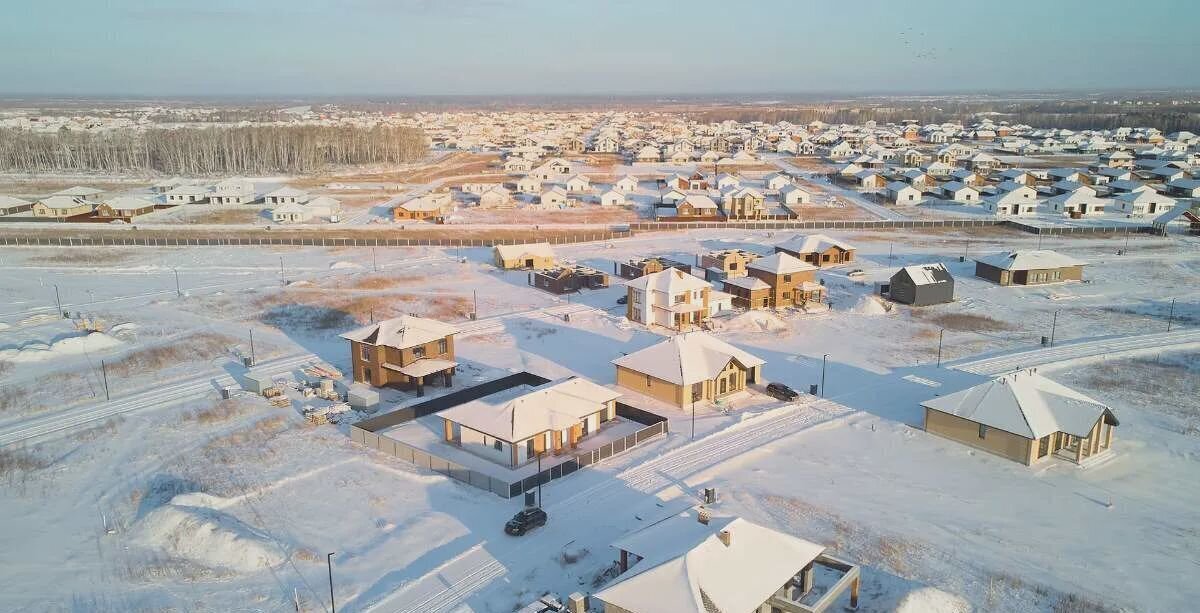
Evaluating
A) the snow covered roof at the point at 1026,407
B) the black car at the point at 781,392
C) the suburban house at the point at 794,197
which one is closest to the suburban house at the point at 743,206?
the suburban house at the point at 794,197

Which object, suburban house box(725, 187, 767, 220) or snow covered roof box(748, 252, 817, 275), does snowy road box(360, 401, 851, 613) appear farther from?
suburban house box(725, 187, 767, 220)

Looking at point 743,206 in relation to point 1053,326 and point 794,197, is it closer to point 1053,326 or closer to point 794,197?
point 794,197

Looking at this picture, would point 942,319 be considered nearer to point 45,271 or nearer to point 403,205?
point 403,205

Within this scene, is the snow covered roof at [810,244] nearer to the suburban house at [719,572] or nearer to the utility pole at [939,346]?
the utility pole at [939,346]

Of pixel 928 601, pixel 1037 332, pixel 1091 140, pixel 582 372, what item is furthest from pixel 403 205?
pixel 1091 140

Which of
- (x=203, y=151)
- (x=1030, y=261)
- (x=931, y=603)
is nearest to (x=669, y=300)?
(x=1030, y=261)
